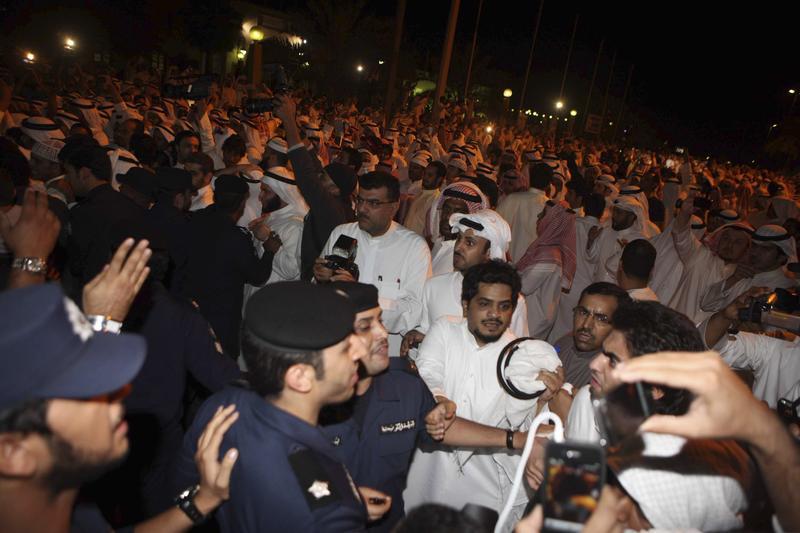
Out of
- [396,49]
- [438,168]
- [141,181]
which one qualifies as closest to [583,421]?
[141,181]

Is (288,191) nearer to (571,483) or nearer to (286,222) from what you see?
(286,222)

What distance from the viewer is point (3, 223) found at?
266 centimetres

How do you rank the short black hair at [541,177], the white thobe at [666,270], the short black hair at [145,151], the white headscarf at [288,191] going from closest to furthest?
the white headscarf at [288,191] < the white thobe at [666,270] < the short black hair at [145,151] < the short black hair at [541,177]

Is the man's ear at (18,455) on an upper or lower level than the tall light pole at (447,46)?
lower

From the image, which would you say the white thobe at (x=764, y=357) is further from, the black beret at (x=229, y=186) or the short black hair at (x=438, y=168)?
the short black hair at (x=438, y=168)

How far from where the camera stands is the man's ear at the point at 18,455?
1225mm

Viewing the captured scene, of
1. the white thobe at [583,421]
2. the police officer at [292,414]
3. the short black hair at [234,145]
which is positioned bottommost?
the white thobe at [583,421]

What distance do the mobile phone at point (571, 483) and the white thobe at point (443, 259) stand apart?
3.83 m

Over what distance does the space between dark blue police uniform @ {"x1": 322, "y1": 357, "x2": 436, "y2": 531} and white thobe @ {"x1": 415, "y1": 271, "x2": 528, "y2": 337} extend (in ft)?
5.06

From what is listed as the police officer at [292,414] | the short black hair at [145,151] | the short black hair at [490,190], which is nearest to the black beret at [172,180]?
the short black hair at [145,151]

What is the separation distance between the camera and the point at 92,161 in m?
4.29

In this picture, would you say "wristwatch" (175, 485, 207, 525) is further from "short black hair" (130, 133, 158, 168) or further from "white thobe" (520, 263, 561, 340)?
"short black hair" (130, 133, 158, 168)

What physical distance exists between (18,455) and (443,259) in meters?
4.11

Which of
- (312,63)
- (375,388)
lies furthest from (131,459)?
(312,63)
